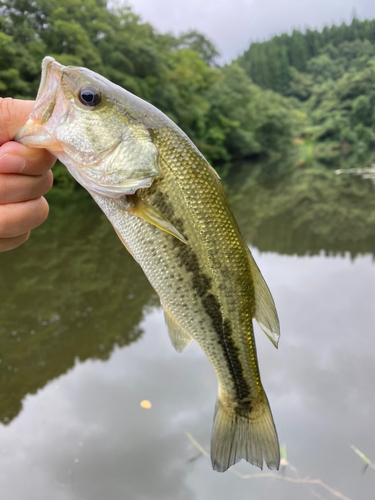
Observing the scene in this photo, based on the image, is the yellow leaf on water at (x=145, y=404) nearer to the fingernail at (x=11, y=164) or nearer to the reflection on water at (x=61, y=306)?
the reflection on water at (x=61, y=306)

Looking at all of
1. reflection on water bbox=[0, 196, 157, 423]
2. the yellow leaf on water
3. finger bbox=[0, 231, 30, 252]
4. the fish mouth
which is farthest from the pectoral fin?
reflection on water bbox=[0, 196, 157, 423]

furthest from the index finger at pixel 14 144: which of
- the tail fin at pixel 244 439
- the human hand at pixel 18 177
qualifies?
the tail fin at pixel 244 439

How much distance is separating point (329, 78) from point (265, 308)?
91.4 metres

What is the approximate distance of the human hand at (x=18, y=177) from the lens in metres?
1.49

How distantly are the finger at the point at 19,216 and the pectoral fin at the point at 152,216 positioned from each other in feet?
1.65

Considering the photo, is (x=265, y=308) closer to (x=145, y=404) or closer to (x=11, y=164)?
(x=11, y=164)

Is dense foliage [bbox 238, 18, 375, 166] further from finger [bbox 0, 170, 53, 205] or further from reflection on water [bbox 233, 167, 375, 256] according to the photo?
finger [bbox 0, 170, 53, 205]

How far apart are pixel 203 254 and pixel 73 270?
705cm

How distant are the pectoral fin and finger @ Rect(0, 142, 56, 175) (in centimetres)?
45

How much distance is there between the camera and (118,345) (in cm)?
540

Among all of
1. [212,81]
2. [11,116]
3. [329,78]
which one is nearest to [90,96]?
[11,116]

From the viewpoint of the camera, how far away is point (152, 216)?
1524mm

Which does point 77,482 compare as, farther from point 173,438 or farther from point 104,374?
point 104,374

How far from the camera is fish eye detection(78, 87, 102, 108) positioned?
1.56 meters
